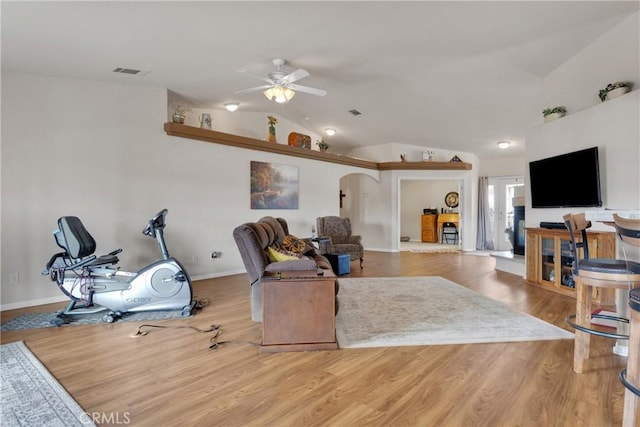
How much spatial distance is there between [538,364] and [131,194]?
5.08m

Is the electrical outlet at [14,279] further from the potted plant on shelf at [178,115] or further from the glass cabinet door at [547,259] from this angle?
the glass cabinet door at [547,259]

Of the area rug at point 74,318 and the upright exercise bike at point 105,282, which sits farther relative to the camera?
the upright exercise bike at point 105,282

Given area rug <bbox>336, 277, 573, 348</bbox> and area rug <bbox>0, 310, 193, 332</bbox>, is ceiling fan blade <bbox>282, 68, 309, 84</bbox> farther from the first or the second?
area rug <bbox>0, 310, 193, 332</bbox>

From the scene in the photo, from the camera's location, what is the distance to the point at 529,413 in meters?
1.76

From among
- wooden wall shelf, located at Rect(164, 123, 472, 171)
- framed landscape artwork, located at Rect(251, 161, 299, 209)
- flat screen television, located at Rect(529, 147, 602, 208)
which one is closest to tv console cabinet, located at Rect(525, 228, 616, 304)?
flat screen television, located at Rect(529, 147, 602, 208)

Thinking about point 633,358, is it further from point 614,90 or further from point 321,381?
point 614,90

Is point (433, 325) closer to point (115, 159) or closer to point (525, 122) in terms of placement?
point (115, 159)

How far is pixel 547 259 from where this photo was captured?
15.4 ft

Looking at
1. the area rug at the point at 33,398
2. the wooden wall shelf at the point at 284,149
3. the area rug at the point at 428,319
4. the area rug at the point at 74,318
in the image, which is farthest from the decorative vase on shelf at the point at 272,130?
the area rug at the point at 33,398

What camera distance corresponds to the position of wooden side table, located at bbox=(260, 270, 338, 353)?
257 cm

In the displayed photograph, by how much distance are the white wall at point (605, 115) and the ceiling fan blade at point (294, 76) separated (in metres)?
3.61

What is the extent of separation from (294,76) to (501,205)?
773 centimetres

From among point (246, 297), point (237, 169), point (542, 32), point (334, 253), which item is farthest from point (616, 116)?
point (237, 169)

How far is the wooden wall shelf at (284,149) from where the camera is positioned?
5.10m
